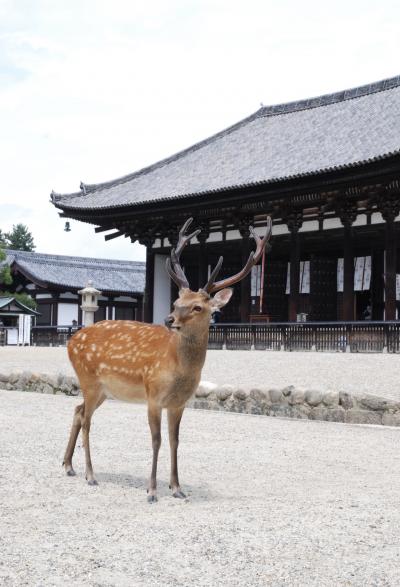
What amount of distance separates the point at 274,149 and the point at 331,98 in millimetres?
3895

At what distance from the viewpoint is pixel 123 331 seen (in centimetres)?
594

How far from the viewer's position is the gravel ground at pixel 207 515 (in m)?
3.62

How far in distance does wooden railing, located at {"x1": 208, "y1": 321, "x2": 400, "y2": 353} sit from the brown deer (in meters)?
10.8

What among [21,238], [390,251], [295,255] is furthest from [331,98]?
[21,238]

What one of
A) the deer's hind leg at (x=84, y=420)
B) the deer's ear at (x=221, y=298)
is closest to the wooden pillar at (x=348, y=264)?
the deer's hind leg at (x=84, y=420)

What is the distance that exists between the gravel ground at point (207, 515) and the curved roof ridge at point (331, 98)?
1812 cm

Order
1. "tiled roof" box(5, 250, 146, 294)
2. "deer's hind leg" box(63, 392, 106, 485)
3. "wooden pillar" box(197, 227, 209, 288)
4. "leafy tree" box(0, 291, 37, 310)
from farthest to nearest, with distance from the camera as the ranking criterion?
"tiled roof" box(5, 250, 146, 294) → "leafy tree" box(0, 291, 37, 310) → "wooden pillar" box(197, 227, 209, 288) → "deer's hind leg" box(63, 392, 106, 485)

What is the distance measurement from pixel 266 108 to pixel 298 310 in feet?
33.6

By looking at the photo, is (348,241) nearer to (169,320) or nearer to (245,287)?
(245,287)

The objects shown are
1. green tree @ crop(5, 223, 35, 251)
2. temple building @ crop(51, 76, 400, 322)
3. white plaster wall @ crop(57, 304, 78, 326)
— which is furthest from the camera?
green tree @ crop(5, 223, 35, 251)

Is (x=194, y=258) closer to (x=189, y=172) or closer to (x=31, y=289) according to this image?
(x=189, y=172)

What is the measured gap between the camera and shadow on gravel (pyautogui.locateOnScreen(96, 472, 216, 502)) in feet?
17.5

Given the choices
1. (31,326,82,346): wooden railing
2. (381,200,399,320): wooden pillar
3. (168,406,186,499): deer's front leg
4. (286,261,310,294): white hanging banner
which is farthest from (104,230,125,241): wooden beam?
(168,406,186,499): deer's front leg

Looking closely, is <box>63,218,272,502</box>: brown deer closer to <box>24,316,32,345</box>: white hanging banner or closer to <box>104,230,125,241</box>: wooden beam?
<box>104,230,125,241</box>: wooden beam
